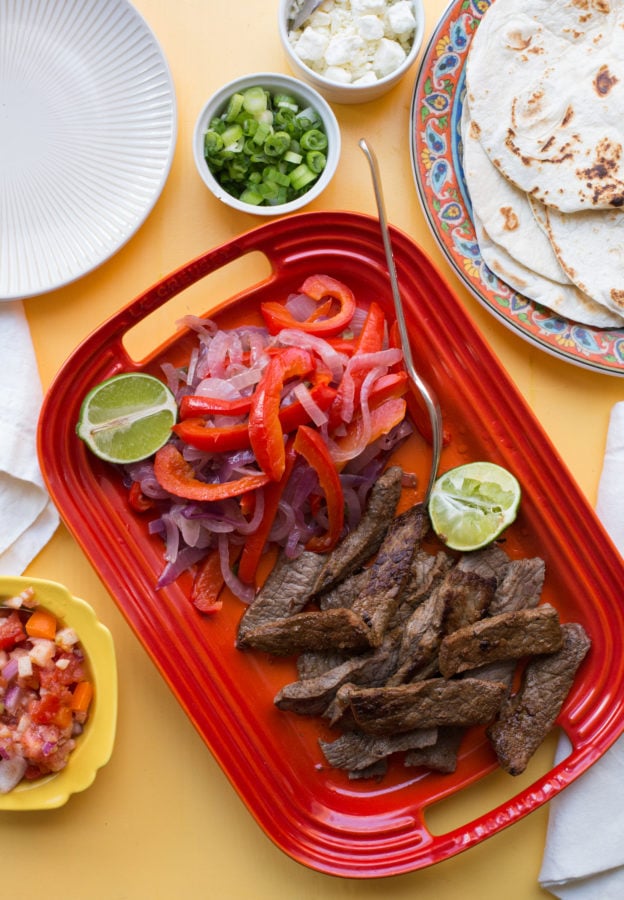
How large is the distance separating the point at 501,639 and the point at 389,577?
446 mm

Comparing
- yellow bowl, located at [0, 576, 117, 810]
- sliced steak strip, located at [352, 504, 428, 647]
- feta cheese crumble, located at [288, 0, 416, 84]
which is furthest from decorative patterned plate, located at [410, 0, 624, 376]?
yellow bowl, located at [0, 576, 117, 810]

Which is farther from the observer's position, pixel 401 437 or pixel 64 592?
pixel 401 437

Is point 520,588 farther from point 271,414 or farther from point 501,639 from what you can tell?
point 271,414

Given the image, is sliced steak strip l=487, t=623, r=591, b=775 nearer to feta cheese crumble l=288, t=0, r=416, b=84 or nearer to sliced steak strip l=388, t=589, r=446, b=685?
sliced steak strip l=388, t=589, r=446, b=685

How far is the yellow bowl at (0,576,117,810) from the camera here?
2.75 metres

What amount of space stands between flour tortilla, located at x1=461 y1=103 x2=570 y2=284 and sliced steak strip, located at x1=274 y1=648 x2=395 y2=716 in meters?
1.52

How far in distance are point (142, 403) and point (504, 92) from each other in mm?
1735

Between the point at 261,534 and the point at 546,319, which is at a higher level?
the point at 546,319

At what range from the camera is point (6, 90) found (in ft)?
9.87

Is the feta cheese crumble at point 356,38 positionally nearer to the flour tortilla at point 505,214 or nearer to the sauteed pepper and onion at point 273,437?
the flour tortilla at point 505,214

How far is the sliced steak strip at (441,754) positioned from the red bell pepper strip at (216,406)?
→ 1.36 m

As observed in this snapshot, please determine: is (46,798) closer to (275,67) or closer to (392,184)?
(392,184)

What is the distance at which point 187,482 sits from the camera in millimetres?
2840

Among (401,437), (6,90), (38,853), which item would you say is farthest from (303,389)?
(38,853)
